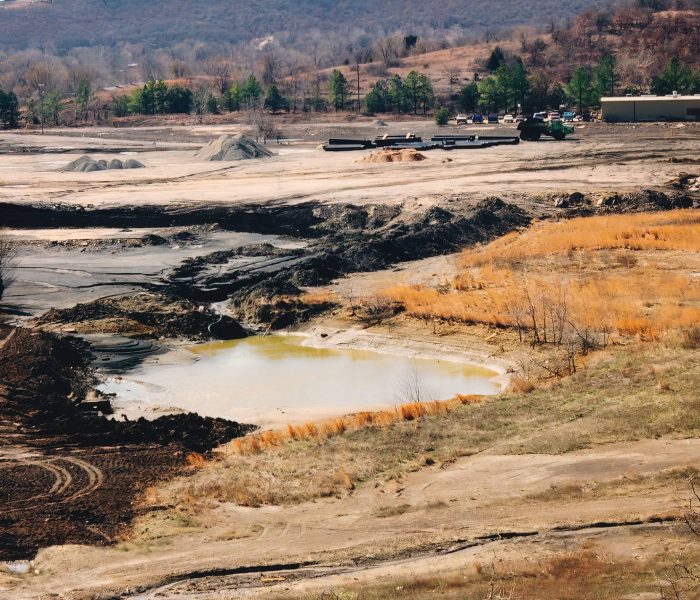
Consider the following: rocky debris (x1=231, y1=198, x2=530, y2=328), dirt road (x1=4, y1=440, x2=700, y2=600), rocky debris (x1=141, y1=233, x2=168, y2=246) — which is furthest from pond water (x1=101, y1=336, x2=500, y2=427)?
rocky debris (x1=141, y1=233, x2=168, y2=246)

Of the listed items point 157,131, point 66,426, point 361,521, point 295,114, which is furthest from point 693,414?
point 295,114

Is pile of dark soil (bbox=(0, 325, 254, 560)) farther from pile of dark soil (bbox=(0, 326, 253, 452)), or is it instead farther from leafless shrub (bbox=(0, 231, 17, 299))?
leafless shrub (bbox=(0, 231, 17, 299))

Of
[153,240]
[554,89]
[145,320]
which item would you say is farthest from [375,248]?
[554,89]

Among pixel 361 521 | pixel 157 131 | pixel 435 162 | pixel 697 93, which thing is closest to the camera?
pixel 361 521

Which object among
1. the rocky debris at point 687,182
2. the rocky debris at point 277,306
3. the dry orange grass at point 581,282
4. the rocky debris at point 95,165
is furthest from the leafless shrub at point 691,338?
the rocky debris at point 95,165

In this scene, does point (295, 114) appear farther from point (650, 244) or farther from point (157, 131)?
point (650, 244)
